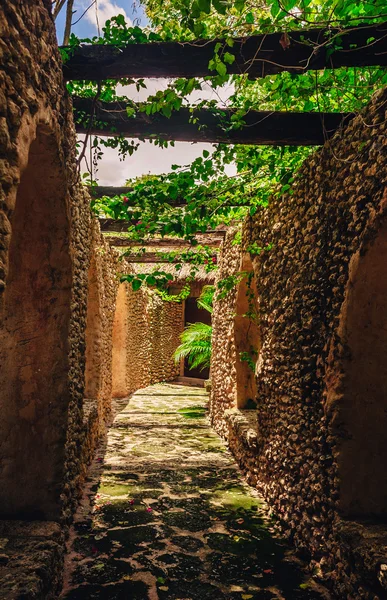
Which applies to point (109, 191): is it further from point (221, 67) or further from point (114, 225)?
point (221, 67)

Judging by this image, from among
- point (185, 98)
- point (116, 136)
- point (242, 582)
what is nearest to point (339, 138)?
point (185, 98)

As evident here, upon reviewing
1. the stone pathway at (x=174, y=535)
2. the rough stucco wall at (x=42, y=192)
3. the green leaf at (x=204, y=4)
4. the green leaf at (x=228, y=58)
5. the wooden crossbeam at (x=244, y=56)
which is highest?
the wooden crossbeam at (x=244, y=56)

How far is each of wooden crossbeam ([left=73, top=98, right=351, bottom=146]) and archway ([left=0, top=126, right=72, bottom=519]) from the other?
3.19 ft

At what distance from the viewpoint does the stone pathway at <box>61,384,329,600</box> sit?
9.17 ft

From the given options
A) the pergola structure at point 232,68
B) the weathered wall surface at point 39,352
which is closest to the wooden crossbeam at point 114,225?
the pergola structure at point 232,68

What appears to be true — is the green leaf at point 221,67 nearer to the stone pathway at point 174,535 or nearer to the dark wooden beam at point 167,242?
the stone pathway at point 174,535

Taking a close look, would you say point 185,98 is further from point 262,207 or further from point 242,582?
point 242,582

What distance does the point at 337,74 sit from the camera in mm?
2961

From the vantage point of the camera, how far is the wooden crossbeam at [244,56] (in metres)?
2.42

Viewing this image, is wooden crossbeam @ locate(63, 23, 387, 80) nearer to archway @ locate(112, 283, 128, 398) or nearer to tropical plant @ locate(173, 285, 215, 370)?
tropical plant @ locate(173, 285, 215, 370)

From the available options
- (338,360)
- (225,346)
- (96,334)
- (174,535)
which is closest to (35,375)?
(174,535)

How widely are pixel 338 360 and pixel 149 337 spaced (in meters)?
10.1

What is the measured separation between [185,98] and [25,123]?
1.49 metres

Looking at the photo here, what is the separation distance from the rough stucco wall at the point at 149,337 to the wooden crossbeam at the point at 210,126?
6705 mm
